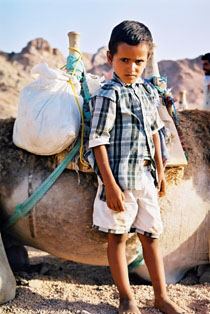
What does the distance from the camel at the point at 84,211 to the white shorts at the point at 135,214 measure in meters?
0.30

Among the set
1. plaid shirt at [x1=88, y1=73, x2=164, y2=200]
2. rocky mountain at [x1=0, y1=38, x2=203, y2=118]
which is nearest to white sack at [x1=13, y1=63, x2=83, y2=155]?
plaid shirt at [x1=88, y1=73, x2=164, y2=200]

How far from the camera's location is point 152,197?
2.20 m

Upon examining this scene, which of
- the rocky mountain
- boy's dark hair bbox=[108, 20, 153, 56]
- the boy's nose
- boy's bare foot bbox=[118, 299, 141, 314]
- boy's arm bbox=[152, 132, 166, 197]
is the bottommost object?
boy's bare foot bbox=[118, 299, 141, 314]

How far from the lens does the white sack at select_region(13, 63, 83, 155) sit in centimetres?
221

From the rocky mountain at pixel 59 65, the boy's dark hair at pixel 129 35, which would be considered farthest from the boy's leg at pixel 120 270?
the rocky mountain at pixel 59 65

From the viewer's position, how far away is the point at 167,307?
212cm

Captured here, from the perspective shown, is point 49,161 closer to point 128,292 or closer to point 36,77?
point 36,77

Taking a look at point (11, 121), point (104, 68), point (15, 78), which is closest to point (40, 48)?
point (104, 68)

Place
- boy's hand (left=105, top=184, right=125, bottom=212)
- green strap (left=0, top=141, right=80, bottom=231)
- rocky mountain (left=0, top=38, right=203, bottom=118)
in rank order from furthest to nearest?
rocky mountain (left=0, top=38, right=203, bottom=118), green strap (left=0, top=141, right=80, bottom=231), boy's hand (left=105, top=184, right=125, bottom=212)

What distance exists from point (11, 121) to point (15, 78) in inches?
1007

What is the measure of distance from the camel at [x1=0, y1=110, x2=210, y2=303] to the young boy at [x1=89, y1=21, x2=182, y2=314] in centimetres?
33

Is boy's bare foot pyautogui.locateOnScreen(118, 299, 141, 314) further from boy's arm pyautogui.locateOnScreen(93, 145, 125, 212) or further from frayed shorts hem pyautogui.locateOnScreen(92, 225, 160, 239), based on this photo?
boy's arm pyautogui.locateOnScreen(93, 145, 125, 212)

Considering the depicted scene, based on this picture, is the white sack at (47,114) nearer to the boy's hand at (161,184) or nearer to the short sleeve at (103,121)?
the short sleeve at (103,121)

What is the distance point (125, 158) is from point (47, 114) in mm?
563
